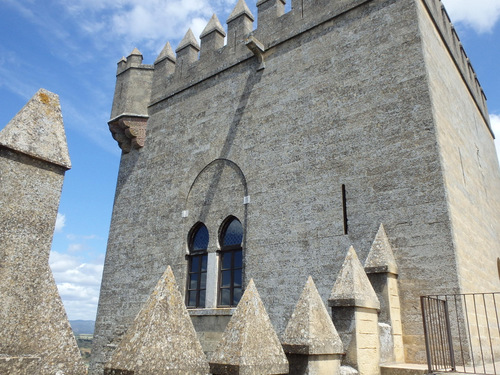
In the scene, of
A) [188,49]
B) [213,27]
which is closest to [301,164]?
[213,27]

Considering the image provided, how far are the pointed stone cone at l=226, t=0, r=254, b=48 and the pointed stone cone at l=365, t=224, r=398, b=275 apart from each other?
6708 mm

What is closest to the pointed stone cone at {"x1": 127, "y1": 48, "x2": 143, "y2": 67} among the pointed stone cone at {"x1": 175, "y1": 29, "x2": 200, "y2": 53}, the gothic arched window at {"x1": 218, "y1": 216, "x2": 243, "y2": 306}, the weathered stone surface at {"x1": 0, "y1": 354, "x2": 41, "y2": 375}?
the pointed stone cone at {"x1": 175, "y1": 29, "x2": 200, "y2": 53}

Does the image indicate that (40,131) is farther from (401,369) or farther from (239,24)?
(239,24)

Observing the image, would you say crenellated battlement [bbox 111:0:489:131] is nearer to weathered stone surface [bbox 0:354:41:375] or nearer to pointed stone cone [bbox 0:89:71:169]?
pointed stone cone [bbox 0:89:71:169]

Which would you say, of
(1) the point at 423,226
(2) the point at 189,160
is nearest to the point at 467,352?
(1) the point at 423,226

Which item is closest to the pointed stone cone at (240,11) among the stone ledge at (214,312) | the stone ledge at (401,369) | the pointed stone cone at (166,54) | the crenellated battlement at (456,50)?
the pointed stone cone at (166,54)

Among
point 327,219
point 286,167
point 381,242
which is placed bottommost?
point 381,242

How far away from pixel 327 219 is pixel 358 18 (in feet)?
14.6

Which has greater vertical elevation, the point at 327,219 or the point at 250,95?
the point at 250,95

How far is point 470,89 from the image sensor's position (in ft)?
38.0

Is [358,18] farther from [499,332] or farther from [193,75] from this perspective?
[499,332]

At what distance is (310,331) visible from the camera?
15.6 feet

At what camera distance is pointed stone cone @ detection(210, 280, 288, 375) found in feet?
12.5

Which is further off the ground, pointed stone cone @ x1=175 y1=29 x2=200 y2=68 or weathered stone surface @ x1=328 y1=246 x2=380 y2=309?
pointed stone cone @ x1=175 y1=29 x2=200 y2=68
